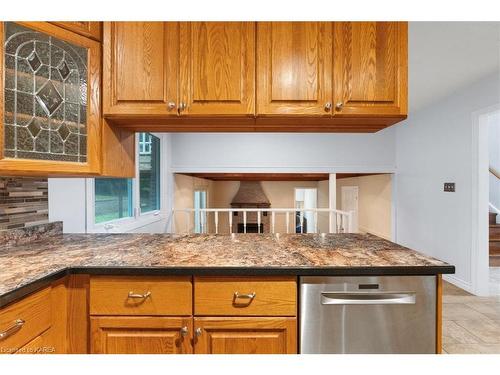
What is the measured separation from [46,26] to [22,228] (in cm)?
106

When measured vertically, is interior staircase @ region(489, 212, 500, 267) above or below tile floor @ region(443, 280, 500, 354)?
above

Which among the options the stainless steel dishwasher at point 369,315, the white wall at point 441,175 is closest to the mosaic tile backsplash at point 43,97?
the stainless steel dishwasher at point 369,315

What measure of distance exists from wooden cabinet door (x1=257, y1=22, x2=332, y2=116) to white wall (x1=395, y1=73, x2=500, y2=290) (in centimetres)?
248

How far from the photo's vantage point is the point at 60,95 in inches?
50.6

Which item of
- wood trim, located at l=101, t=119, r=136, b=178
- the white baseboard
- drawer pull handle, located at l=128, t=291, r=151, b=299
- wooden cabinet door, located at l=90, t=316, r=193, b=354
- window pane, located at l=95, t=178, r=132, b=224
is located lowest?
the white baseboard

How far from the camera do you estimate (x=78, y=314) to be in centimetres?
112

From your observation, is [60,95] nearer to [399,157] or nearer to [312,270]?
[312,270]

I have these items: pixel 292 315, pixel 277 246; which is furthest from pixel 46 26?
pixel 292 315

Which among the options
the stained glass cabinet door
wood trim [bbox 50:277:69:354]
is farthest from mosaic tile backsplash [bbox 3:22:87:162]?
Answer: wood trim [bbox 50:277:69:354]

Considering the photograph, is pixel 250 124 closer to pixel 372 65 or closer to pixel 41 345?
pixel 372 65

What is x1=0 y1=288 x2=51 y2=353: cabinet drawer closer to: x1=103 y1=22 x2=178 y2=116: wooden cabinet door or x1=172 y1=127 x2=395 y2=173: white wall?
x1=103 y1=22 x2=178 y2=116: wooden cabinet door

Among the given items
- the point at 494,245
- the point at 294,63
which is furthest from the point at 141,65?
the point at 494,245

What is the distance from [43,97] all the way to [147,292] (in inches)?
38.4

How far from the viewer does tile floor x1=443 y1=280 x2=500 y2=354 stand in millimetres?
2031
